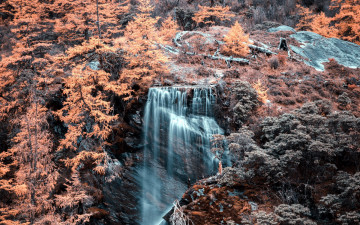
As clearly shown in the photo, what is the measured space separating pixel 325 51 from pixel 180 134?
727 inches

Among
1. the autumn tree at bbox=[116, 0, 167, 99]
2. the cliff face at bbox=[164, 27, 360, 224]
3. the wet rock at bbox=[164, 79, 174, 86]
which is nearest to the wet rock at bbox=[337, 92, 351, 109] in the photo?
the cliff face at bbox=[164, 27, 360, 224]

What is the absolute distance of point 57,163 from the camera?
45.5 feet

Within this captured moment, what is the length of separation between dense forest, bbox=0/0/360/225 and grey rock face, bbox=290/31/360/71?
190mm

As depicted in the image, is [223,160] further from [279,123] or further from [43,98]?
[43,98]

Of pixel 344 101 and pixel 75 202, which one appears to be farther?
pixel 344 101

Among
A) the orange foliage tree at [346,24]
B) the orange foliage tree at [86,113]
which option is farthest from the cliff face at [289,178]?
the orange foliage tree at [346,24]

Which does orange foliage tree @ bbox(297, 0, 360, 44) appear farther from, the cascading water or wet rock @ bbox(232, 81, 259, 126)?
the cascading water

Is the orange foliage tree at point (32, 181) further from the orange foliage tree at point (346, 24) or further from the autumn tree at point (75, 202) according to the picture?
the orange foliage tree at point (346, 24)

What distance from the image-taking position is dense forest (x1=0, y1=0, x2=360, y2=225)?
7555 mm

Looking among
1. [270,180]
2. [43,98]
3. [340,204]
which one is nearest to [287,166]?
[270,180]

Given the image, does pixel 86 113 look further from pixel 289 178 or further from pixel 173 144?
pixel 289 178

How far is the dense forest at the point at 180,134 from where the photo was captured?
7.55 metres

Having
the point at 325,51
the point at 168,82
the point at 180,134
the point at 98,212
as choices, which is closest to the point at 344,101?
the point at 180,134

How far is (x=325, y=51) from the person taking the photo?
71.4ft
